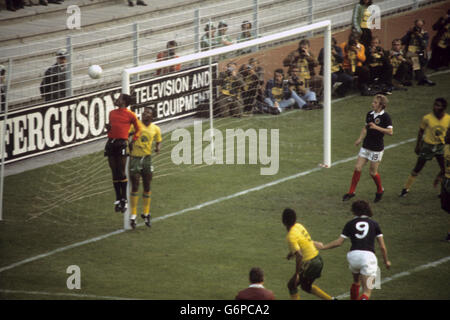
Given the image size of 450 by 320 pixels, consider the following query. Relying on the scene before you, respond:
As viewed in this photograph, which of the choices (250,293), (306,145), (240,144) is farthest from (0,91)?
(250,293)

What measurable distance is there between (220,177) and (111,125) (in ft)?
10.8

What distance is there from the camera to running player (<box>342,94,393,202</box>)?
569 inches

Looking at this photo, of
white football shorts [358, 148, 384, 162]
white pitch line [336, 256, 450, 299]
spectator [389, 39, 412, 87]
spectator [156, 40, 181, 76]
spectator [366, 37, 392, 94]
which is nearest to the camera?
white pitch line [336, 256, 450, 299]

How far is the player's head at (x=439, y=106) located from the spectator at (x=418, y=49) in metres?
8.03

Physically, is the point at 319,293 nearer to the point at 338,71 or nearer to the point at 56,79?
the point at 56,79

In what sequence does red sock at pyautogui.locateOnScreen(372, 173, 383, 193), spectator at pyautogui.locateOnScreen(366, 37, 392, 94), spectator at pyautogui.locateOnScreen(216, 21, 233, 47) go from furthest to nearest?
spectator at pyautogui.locateOnScreen(366, 37, 392, 94) < spectator at pyautogui.locateOnScreen(216, 21, 233, 47) < red sock at pyautogui.locateOnScreen(372, 173, 383, 193)

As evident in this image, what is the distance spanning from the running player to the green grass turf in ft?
1.66

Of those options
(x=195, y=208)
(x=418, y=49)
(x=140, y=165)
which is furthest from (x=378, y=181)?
(x=418, y=49)

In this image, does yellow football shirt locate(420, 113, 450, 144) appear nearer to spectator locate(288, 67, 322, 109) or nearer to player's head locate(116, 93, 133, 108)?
player's head locate(116, 93, 133, 108)

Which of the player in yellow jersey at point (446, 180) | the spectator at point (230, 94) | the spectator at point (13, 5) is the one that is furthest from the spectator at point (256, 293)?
the spectator at point (13, 5)

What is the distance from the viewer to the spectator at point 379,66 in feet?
70.5

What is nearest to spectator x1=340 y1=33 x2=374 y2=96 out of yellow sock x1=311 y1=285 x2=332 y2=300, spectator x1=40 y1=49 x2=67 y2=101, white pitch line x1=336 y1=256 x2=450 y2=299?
spectator x1=40 y1=49 x2=67 y2=101

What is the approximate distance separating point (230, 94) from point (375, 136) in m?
4.43

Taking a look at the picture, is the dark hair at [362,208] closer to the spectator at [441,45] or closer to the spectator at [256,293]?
the spectator at [256,293]
